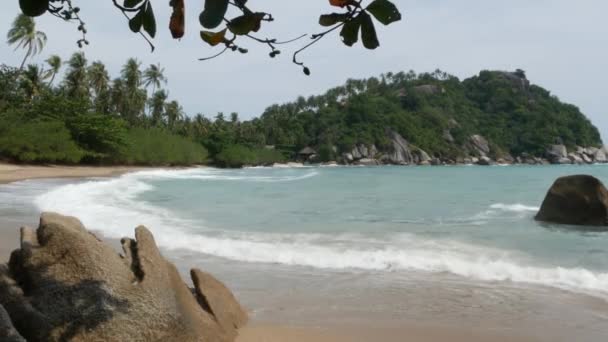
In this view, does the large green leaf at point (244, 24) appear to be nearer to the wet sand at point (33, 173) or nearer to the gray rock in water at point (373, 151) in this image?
the wet sand at point (33, 173)

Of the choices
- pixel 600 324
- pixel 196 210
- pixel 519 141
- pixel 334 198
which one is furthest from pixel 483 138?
pixel 600 324

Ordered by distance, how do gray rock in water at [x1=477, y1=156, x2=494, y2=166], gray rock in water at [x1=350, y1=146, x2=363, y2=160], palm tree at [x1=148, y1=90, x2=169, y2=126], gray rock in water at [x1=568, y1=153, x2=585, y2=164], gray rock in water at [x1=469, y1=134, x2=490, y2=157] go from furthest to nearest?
gray rock in water at [x1=469, y1=134, x2=490, y2=157] → gray rock in water at [x1=568, y1=153, x2=585, y2=164] → gray rock in water at [x1=477, y1=156, x2=494, y2=166] → gray rock in water at [x1=350, y1=146, x2=363, y2=160] → palm tree at [x1=148, y1=90, x2=169, y2=126]

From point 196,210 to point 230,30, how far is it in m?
15.1

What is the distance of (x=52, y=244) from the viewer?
367cm

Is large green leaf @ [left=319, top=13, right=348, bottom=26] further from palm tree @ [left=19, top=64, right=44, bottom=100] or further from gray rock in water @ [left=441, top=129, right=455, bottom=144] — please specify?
gray rock in water @ [left=441, top=129, right=455, bottom=144]

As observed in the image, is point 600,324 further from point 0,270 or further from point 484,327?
point 0,270

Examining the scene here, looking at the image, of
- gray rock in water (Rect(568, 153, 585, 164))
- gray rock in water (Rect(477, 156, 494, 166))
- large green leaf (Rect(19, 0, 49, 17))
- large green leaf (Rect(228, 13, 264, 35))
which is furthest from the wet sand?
gray rock in water (Rect(568, 153, 585, 164))

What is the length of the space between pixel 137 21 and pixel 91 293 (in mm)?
2398

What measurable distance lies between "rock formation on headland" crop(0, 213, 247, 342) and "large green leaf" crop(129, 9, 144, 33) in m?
2.35

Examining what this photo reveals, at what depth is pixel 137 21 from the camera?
1.54 m

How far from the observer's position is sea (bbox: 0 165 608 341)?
552 cm

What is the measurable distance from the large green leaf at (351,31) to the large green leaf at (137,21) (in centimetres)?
60

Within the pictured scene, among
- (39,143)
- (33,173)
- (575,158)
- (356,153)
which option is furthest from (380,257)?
(575,158)

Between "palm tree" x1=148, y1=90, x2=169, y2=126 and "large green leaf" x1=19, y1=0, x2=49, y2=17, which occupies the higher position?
"palm tree" x1=148, y1=90, x2=169, y2=126
